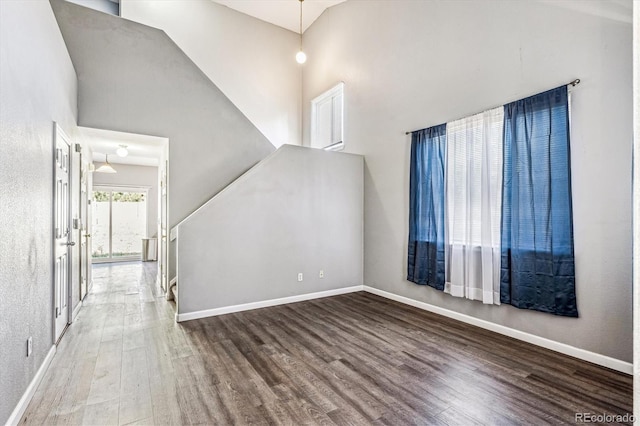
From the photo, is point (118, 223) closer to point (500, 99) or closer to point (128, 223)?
point (128, 223)

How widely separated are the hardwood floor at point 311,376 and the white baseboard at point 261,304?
6.3 inches

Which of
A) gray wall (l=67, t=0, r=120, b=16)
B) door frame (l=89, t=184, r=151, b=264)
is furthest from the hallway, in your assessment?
gray wall (l=67, t=0, r=120, b=16)

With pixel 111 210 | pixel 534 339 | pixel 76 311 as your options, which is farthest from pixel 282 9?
pixel 111 210

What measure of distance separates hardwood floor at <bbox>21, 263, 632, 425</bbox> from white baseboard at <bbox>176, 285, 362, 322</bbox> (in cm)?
16

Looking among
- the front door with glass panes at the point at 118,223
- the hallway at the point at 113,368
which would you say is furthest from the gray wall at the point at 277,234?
the front door with glass panes at the point at 118,223

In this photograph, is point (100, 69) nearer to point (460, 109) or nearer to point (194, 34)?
point (194, 34)

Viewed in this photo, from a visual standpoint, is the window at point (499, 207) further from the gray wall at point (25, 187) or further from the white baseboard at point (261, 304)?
the gray wall at point (25, 187)

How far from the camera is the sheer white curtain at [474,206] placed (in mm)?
3545

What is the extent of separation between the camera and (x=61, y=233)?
339 cm

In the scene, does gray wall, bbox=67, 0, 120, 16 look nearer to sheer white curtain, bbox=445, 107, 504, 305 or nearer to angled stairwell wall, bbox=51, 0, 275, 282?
angled stairwell wall, bbox=51, 0, 275, 282

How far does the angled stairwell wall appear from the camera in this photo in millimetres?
4496

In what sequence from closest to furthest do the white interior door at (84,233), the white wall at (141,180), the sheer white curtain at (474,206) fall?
the sheer white curtain at (474,206), the white interior door at (84,233), the white wall at (141,180)

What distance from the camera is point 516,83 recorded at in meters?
3.39

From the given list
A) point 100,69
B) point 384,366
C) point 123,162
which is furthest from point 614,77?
point 123,162
